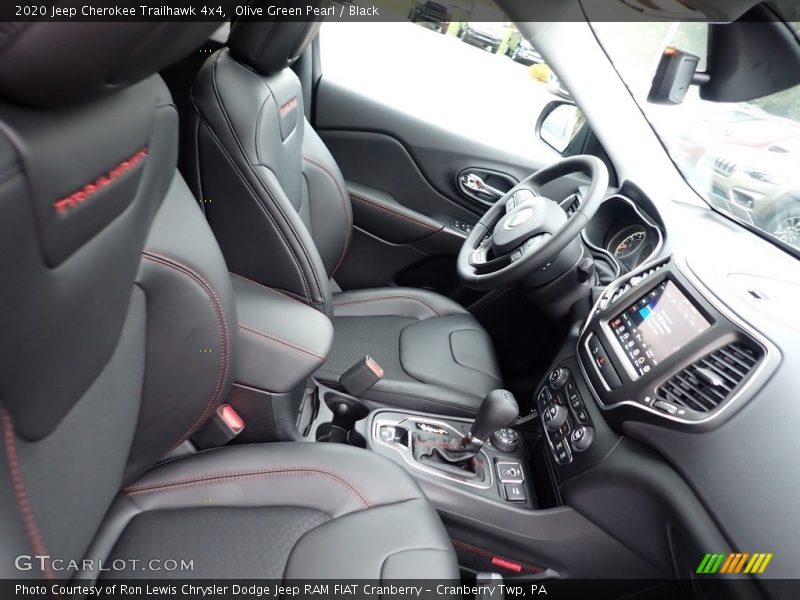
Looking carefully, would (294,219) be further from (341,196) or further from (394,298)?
(394,298)

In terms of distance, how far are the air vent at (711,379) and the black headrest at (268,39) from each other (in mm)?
986

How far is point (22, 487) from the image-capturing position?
0.62 m

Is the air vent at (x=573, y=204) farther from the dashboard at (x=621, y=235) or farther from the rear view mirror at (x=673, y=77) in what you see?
the rear view mirror at (x=673, y=77)

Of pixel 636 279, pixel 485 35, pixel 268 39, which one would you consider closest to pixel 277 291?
pixel 268 39

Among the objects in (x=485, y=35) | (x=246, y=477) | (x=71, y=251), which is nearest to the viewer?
(x=71, y=251)

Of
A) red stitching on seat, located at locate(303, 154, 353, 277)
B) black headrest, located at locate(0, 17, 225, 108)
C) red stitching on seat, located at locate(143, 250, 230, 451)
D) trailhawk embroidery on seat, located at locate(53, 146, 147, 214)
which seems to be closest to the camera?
→ black headrest, located at locate(0, 17, 225, 108)

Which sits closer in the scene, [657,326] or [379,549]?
[379,549]

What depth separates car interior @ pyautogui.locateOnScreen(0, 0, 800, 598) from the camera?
582 millimetres

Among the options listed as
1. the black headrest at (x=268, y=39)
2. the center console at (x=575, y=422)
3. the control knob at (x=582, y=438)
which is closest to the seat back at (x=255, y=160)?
the black headrest at (x=268, y=39)

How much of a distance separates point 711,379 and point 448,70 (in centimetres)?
164

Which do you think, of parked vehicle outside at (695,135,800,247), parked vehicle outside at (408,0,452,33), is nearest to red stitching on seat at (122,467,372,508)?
parked vehicle outside at (695,135,800,247)

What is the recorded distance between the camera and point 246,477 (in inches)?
41.0

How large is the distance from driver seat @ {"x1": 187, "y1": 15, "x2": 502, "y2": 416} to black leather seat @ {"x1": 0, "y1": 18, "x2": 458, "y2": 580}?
267 mm

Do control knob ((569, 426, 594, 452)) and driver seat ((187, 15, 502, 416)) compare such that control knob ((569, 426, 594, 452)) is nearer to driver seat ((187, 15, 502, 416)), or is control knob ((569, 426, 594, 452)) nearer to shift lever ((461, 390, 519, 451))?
shift lever ((461, 390, 519, 451))
